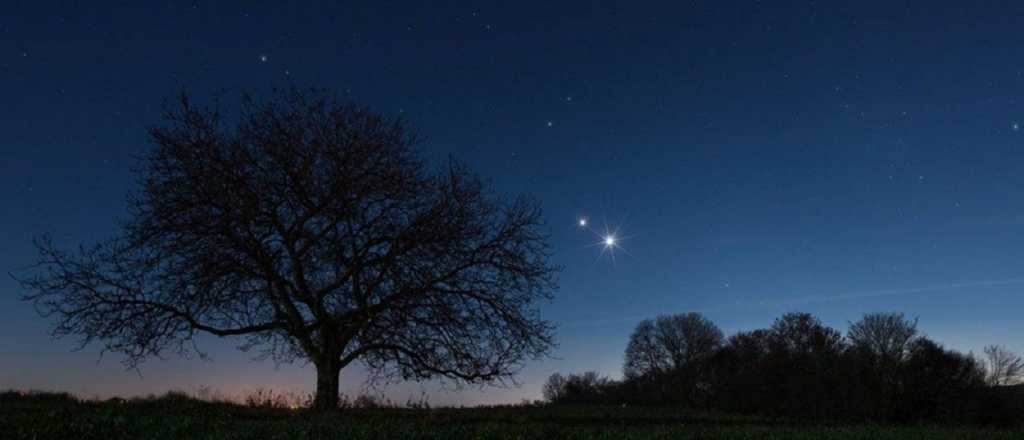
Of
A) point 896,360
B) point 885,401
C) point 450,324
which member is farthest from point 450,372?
point 896,360

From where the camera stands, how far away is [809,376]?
5528 cm

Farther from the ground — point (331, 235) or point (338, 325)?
point (331, 235)

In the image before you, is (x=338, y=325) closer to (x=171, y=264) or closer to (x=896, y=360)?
(x=171, y=264)

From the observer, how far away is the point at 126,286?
20562mm

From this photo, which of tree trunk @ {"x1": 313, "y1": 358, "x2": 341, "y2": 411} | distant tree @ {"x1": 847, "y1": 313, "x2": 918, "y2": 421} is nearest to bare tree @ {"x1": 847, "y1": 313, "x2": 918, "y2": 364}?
distant tree @ {"x1": 847, "y1": 313, "x2": 918, "y2": 421}

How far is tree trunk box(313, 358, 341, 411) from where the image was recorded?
2245cm

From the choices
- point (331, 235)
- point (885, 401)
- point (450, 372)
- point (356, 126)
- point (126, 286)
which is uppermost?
point (356, 126)

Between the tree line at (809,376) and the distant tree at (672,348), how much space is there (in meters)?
0.11

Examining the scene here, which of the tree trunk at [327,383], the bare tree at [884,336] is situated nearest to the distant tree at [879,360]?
the bare tree at [884,336]

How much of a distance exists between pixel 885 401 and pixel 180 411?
48.5 meters

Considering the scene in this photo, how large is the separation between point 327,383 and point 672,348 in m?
58.9

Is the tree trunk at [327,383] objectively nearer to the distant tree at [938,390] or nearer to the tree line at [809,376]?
the tree line at [809,376]

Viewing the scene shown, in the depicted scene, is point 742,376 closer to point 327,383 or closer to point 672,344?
point 672,344

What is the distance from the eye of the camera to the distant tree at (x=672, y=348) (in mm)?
73375
